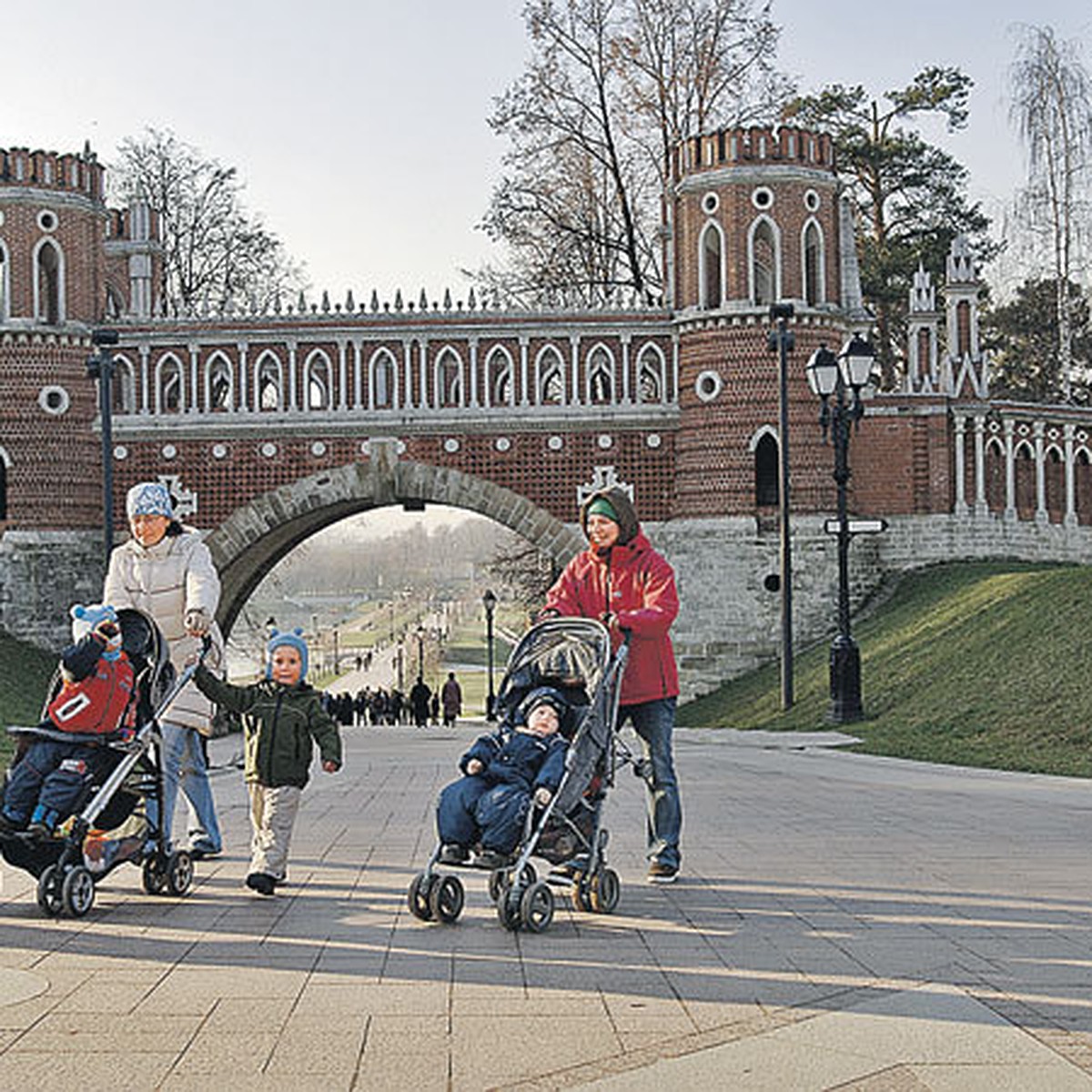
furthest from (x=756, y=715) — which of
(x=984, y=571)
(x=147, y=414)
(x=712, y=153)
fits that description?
(x=147, y=414)

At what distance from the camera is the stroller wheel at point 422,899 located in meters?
6.81

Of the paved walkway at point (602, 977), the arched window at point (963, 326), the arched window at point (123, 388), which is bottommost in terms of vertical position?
the paved walkway at point (602, 977)

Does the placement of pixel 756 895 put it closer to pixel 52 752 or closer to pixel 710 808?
pixel 52 752

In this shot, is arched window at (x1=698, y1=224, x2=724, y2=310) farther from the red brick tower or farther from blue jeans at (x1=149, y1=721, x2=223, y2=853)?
blue jeans at (x1=149, y1=721, x2=223, y2=853)

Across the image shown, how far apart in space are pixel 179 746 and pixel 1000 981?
13.4ft

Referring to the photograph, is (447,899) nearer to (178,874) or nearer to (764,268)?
(178,874)

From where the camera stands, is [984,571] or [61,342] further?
[61,342]

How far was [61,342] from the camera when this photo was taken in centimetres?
3077

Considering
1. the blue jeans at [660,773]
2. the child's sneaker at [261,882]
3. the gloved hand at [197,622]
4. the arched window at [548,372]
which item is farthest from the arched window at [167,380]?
the child's sneaker at [261,882]

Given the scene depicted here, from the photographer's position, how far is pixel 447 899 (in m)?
6.86

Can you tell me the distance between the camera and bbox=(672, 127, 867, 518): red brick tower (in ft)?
97.7

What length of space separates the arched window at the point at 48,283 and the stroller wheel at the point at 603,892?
1015 inches

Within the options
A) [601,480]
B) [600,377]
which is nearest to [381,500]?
[601,480]

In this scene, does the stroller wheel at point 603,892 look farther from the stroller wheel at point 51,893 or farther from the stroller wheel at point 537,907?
the stroller wheel at point 51,893
